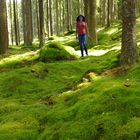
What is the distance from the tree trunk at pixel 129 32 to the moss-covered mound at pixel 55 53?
619cm

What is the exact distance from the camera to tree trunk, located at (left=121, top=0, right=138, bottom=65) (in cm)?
896

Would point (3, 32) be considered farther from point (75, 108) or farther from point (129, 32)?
point (75, 108)

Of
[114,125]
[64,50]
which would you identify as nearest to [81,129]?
[114,125]

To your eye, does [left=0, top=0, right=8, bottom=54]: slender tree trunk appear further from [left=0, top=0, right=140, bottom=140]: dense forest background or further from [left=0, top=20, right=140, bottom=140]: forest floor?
[left=0, top=20, right=140, bottom=140]: forest floor

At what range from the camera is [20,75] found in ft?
36.9

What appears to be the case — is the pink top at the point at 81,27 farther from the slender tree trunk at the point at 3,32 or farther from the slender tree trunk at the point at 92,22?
the slender tree trunk at the point at 3,32

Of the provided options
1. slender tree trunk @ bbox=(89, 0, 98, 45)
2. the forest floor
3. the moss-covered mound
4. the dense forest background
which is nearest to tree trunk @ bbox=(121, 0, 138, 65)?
the dense forest background

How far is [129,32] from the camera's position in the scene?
905cm

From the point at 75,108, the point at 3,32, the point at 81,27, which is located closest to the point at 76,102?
the point at 75,108

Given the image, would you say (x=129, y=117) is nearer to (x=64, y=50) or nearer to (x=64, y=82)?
(x=64, y=82)

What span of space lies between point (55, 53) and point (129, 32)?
21.9ft

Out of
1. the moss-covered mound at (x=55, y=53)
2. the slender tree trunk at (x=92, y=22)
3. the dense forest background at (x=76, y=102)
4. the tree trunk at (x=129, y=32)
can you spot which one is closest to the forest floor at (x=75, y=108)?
the dense forest background at (x=76, y=102)

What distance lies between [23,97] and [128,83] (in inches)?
141

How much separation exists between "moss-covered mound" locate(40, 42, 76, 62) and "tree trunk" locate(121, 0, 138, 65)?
6191 millimetres
